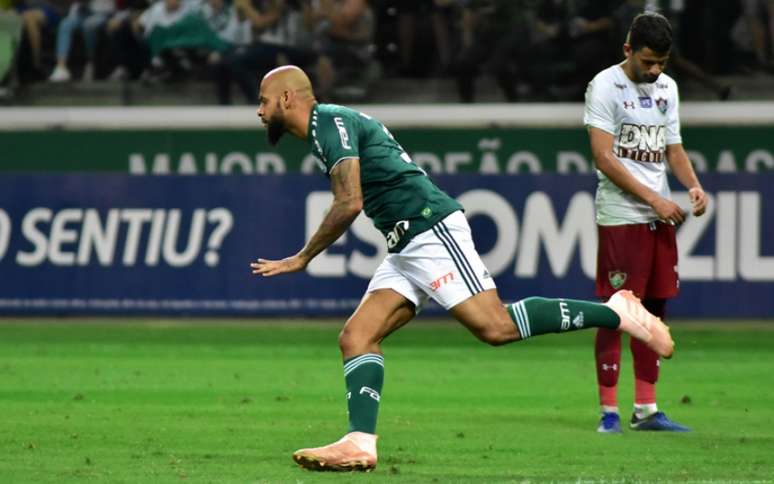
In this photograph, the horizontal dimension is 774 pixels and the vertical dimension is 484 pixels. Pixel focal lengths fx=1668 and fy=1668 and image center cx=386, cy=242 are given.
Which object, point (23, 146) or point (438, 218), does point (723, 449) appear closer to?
point (438, 218)

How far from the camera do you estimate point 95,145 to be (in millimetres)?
17203

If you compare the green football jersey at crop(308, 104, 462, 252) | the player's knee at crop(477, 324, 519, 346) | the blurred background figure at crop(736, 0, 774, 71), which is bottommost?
the blurred background figure at crop(736, 0, 774, 71)

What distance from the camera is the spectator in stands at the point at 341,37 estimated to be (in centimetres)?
1798

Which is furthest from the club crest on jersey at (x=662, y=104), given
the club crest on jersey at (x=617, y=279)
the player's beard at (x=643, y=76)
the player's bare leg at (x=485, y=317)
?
the player's bare leg at (x=485, y=317)

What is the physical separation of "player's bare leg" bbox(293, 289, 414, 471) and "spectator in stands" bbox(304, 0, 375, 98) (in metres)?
10.7

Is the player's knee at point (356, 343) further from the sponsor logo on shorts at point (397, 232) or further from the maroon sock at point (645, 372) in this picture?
the maroon sock at point (645, 372)

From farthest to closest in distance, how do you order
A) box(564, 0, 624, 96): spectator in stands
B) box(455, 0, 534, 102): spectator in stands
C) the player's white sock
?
box(455, 0, 534, 102): spectator in stands
box(564, 0, 624, 96): spectator in stands
the player's white sock

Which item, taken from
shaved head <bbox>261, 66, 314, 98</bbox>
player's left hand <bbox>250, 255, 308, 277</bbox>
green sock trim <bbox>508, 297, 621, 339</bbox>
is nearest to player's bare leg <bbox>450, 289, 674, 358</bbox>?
green sock trim <bbox>508, 297, 621, 339</bbox>

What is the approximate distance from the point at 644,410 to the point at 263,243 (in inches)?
295

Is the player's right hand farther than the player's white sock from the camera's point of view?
No

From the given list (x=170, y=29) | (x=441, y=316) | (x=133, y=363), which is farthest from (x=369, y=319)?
(x=170, y=29)

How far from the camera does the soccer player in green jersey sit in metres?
7.26

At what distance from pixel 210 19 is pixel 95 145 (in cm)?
204

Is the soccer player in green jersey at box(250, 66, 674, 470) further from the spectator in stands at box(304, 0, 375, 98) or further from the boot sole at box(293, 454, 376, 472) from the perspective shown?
the spectator in stands at box(304, 0, 375, 98)
